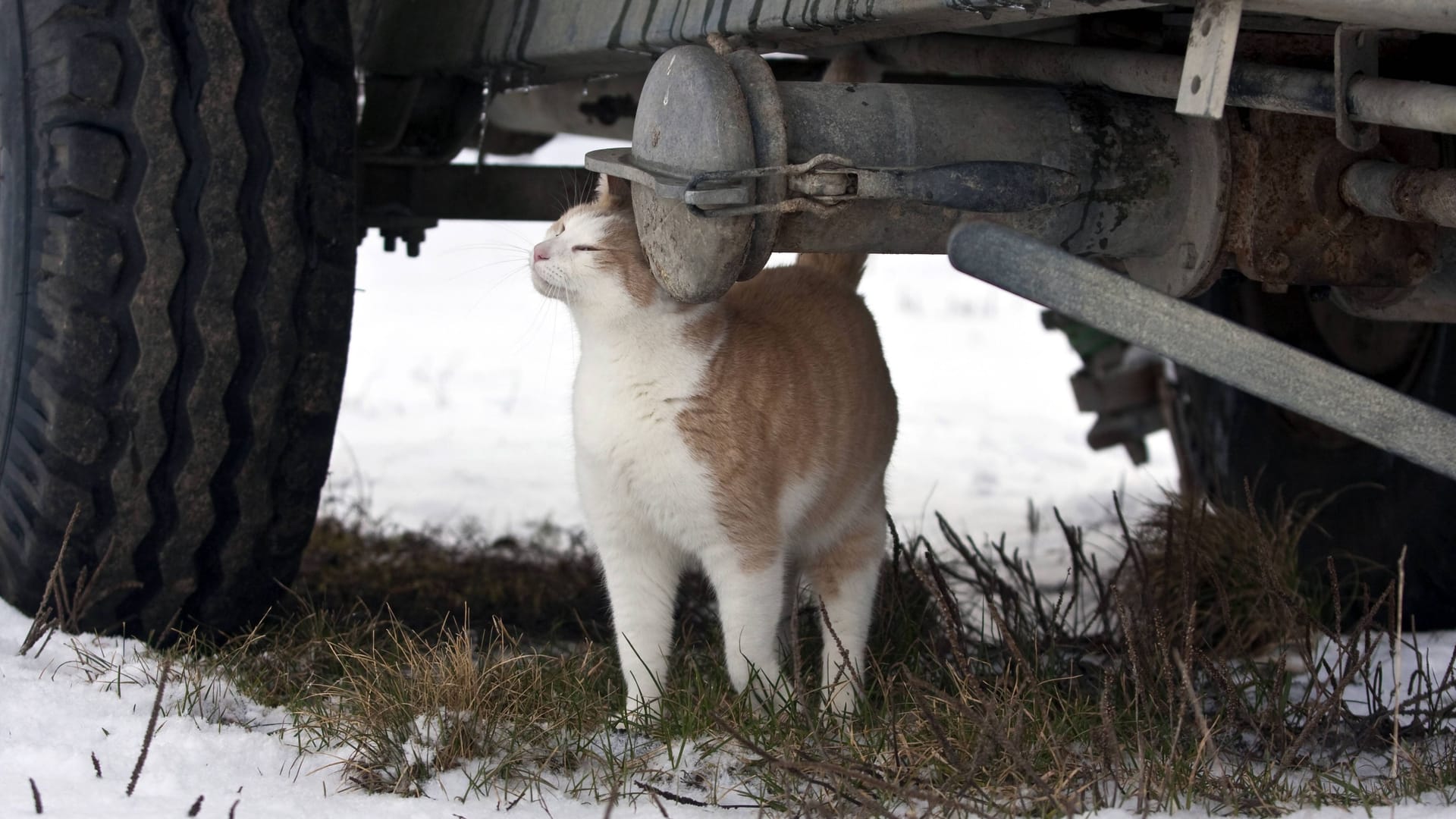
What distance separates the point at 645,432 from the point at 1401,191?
3.58 ft

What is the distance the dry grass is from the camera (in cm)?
185

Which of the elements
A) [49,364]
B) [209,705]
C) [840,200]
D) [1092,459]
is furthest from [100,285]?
[1092,459]

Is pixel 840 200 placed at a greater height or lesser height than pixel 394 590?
greater

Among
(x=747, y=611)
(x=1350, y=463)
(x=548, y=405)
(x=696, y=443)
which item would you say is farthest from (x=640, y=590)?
(x=548, y=405)

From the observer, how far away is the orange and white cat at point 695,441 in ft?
7.43

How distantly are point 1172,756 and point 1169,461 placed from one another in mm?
4470

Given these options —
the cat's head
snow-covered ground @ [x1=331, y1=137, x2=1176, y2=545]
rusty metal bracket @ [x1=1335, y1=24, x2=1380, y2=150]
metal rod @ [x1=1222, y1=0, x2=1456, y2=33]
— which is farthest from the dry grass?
snow-covered ground @ [x1=331, y1=137, x2=1176, y2=545]

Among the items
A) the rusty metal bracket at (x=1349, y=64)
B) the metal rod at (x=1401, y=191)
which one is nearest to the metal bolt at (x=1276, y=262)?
the metal rod at (x=1401, y=191)

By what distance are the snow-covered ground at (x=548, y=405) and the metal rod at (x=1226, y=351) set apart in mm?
1791

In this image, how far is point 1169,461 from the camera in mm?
6109

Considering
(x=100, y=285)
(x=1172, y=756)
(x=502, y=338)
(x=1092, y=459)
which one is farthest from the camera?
(x=502, y=338)

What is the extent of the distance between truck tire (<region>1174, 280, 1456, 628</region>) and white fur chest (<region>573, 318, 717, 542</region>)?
1240mm

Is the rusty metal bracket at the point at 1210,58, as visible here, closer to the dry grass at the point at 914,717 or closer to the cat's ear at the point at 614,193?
the dry grass at the point at 914,717

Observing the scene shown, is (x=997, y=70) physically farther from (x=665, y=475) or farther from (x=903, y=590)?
(x=903, y=590)
